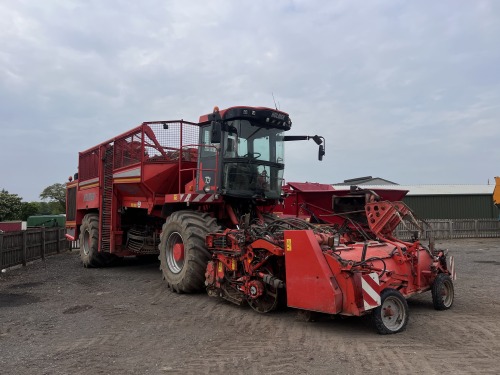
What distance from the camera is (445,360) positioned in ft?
13.5

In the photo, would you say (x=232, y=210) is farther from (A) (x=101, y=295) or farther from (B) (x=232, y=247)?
(A) (x=101, y=295)

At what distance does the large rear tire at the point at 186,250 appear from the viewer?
23.7ft

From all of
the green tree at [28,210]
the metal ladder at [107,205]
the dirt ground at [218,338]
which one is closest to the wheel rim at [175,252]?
the dirt ground at [218,338]

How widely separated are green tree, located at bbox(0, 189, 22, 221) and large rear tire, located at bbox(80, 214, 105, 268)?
2807 centimetres

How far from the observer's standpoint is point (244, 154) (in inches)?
308

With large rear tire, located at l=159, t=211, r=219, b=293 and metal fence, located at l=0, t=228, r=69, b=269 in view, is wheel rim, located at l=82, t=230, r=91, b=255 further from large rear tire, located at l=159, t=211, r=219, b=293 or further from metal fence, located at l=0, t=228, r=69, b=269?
large rear tire, located at l=159, t=211, r=219, b=293

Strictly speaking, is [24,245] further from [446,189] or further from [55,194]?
[55,194]

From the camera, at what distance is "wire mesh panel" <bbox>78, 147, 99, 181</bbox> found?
11.9 meters

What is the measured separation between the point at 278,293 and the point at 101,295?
3799 mm

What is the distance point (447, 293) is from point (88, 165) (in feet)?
33.7

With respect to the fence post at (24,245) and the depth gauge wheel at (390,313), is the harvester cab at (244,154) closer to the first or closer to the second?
the depth gauge wheel at (390,313)

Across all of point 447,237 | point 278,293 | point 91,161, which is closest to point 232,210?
point 278,293

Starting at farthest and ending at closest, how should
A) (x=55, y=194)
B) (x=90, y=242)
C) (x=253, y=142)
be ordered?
(x=55, y=194) < (x=90, y=242) < (x=253, y=142)

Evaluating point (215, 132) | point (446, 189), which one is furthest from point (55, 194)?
point (215, 132)
